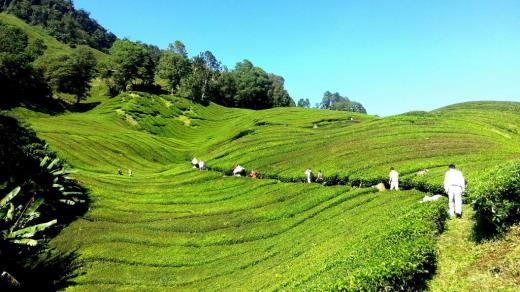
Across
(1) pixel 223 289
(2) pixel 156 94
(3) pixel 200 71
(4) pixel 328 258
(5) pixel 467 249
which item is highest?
(3) pixel 200 71

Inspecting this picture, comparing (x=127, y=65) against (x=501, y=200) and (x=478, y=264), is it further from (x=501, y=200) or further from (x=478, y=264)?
(x=478, y=264)

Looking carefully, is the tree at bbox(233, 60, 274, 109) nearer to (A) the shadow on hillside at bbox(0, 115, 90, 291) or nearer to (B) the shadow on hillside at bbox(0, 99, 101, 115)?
(B) the shadow on hillside at bbox(0, 99, 101, 115)

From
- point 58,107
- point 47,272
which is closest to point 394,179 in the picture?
point 47,272

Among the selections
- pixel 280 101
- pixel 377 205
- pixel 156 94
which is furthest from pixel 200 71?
pixel 377 205

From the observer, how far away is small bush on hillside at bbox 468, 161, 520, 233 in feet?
52.9

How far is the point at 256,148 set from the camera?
64812 mm

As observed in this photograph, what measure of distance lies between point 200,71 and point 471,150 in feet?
454

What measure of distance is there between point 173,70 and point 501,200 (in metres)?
146

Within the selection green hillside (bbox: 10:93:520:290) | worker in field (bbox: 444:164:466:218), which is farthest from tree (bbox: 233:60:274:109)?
worker in field (bbox: 444:164:466:218)

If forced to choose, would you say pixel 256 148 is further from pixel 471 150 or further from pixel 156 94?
pixel 156 94

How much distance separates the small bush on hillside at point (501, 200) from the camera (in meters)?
16.1

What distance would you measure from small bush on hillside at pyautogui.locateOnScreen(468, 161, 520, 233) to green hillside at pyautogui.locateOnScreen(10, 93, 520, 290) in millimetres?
2400

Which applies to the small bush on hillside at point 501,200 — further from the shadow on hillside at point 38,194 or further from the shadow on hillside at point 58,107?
the shadow on hillside at point 58,107

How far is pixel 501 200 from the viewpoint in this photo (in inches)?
644
